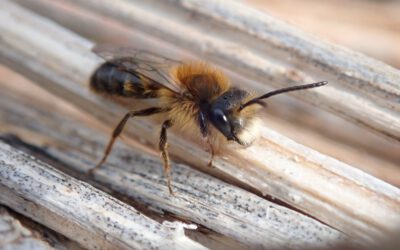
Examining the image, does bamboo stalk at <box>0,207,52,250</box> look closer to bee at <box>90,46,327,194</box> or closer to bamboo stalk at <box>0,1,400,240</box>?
bee at <box>90,46,327,194</box>

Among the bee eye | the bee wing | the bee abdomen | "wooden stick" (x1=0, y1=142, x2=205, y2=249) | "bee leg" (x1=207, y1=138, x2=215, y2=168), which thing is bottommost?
"wooden stick" (x1=0, y1=142, x2=205, y2=249)

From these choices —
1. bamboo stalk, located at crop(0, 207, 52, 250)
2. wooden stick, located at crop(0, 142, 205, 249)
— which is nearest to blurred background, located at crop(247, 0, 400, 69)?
wooden stick, located at crop(0, 142, 205, 249)

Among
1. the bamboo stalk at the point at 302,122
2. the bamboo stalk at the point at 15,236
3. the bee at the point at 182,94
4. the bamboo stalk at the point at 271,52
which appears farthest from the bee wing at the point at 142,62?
the bamboo stalk at the point at 15,236

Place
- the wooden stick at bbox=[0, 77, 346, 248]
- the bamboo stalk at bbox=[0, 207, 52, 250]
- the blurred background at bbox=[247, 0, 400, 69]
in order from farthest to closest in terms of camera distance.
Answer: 1. the blurred background at bbox=[247, 0, 400, 69]
2. the wooden stick at bbox=[0, 77, 346, 248]
3. the bamboo stalk at bbox=[0, 207, 52, 250]

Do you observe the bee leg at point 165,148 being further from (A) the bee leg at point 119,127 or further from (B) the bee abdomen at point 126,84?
(B) the bee abdomen at point 126,84

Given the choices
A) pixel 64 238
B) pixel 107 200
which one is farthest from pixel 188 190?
pixel 64 238

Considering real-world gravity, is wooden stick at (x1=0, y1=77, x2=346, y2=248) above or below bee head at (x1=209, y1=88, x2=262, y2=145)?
below
